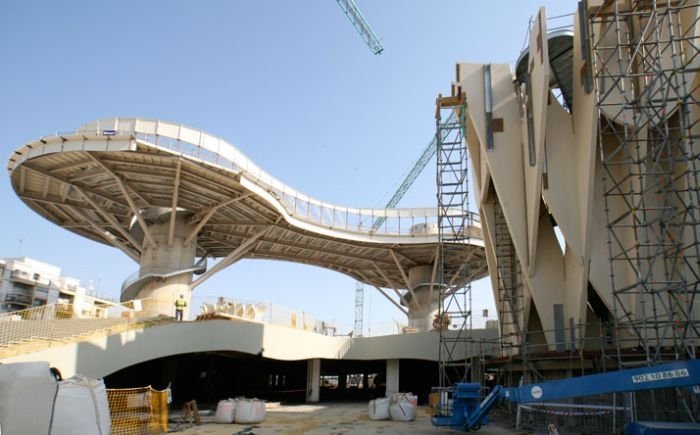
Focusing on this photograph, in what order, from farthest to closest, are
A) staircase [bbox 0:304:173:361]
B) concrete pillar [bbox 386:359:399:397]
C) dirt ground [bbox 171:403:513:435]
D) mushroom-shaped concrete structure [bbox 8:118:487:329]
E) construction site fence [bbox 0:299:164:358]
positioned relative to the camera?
1. concrete pillar [bbox 386:359:399:397]
2. mushroom-shaped concrete structure [bbox 8:118:487:329]
3. construction site fence [bbox 0:299:164:358]
4. staircase [bbox 0:304:173:361]
5. dirt ground [bbox 171:403:513:435]

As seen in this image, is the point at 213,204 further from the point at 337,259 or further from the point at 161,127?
the point at 337,259

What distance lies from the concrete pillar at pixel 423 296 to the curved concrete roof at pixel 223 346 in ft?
39.4

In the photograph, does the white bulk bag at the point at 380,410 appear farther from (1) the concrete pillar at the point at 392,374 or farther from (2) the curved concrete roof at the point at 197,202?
(1) the concrete pillar at the point at 392,374

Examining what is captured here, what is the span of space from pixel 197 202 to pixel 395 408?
18.7m

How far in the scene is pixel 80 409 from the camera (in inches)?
413

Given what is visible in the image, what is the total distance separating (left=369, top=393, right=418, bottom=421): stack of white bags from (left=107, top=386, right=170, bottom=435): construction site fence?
8746 mm

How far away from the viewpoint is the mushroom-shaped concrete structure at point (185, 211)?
1128 inches

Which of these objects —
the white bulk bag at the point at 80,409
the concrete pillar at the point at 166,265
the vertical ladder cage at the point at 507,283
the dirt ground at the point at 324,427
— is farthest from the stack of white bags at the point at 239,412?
the concrete pillar at the point at 166,265

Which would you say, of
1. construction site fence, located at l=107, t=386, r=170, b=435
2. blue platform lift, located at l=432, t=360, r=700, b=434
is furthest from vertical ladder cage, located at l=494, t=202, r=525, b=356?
construction site fence, located at l=107, t=386, r=170, b=435

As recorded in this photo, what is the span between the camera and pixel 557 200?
74.8 feet

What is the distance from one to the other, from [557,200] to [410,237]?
69.4 ft

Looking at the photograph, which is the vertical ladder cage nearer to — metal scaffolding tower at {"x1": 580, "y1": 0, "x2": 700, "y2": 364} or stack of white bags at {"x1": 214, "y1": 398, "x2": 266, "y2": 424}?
metal scaffolding tower at {"x1": 580, "y1": 0, "x2": 700, "y2": 364}

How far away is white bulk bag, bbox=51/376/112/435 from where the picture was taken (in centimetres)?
1011

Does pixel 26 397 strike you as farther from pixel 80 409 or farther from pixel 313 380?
pixel 313 380
